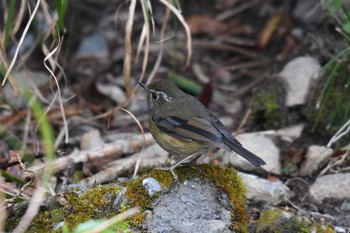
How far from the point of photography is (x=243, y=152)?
4.27m

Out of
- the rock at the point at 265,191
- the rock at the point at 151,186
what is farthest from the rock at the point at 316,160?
the rock at the point at 151,186

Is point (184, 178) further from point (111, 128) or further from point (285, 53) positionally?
point (285, 53)

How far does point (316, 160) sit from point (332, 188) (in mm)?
364

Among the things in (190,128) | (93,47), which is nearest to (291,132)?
(190,128)

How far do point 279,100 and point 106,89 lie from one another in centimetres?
196

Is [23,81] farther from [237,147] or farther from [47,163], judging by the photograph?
[47,163]

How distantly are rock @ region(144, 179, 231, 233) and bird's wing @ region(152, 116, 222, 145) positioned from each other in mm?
435

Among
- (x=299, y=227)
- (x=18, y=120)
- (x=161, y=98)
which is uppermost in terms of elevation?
(x=161, y=98)

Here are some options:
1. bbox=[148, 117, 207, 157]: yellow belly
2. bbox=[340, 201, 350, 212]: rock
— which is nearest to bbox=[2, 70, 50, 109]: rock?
bbox=[148, 117, 207, 157]: yellow belly

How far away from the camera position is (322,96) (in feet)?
18.4

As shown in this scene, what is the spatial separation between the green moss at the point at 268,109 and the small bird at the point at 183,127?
1.22m

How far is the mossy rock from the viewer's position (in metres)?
3.74

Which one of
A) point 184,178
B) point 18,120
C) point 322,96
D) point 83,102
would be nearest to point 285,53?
point 322,96

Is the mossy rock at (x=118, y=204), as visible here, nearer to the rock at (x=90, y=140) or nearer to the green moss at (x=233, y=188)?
the green moss at (x=233, y=188)
